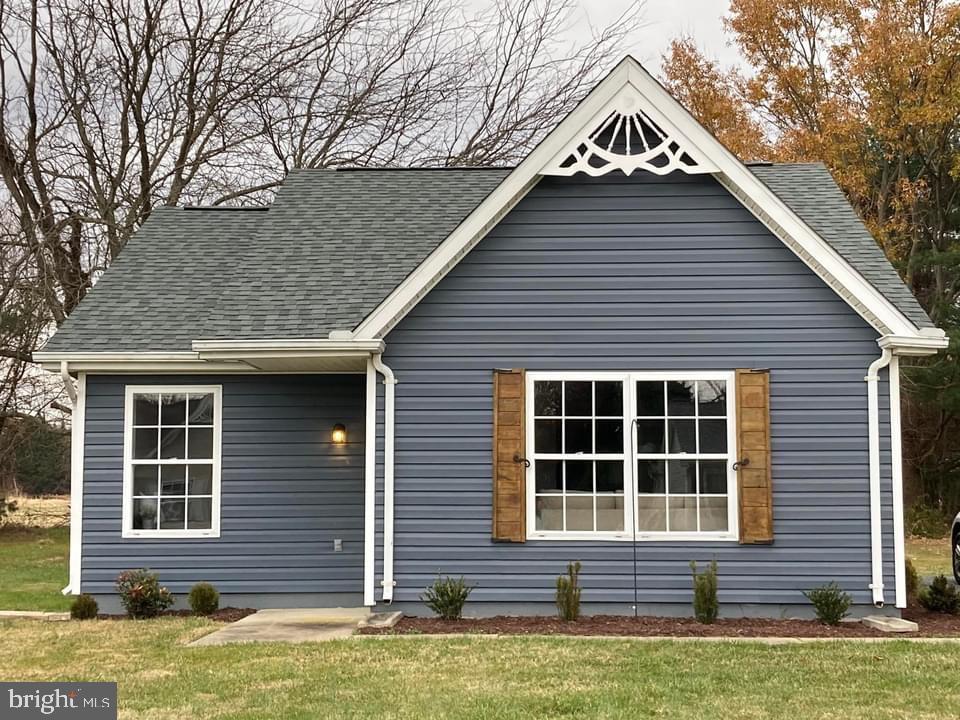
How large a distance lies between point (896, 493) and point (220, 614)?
22.0 feet

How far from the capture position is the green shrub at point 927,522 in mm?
22094

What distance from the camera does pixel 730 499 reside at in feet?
33.0

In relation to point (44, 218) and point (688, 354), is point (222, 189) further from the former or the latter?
point (688, 354)

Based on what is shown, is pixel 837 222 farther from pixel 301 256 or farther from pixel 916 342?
pixel 301 256

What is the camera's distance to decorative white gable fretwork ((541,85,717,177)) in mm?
10023

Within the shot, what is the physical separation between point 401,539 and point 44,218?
47.3ft

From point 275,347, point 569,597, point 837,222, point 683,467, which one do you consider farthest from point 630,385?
point 837,222

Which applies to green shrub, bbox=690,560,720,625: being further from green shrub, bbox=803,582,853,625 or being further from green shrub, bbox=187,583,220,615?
green shrub, bbox=187,583,220,615

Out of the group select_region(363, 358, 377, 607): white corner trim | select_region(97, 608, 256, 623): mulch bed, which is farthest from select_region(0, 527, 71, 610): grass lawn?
select_region(363, 358, 377, 607): white corner trim

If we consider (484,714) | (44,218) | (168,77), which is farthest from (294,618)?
(168,77)

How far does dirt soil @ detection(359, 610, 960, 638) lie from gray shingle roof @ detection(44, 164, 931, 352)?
2977mm

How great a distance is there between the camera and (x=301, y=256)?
40.4ft

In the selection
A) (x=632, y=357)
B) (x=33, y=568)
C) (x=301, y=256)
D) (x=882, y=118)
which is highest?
(x=882, y=118)

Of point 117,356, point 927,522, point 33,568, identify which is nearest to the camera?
point 117,356
